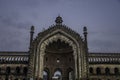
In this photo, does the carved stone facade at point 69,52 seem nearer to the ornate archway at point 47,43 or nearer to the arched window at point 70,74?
the ornate archway at point 47,43

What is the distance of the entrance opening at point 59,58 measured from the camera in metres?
55.9

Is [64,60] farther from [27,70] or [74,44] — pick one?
[27,70]

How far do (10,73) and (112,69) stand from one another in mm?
26789

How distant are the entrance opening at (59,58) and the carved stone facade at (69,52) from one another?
16.2 inches

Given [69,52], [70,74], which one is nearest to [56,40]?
[69,52]

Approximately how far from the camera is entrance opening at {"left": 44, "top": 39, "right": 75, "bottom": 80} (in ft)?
183

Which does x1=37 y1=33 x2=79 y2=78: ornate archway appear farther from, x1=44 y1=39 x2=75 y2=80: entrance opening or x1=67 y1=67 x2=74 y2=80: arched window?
x1=67 y1=67 x2=74 y2=80: arched window

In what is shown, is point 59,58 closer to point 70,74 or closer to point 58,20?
point 70,74

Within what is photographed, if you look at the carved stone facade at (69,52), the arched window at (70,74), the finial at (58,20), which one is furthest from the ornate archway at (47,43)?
the arched window at (70,74)

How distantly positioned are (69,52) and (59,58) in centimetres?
405

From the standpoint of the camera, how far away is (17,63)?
51812 millimetres

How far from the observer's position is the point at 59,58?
5803 cm

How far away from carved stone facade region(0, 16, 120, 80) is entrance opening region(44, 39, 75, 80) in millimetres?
413

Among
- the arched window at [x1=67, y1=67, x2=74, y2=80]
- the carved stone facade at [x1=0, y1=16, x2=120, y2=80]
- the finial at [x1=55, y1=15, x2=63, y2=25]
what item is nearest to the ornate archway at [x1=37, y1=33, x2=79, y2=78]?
the carved stone facade at [x1=0, y1=16, x2=120, y2=80]
